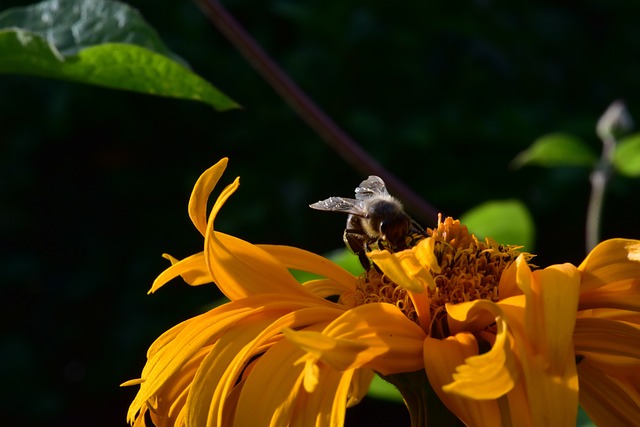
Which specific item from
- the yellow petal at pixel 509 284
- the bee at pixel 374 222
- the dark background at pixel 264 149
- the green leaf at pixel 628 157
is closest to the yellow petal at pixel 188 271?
the bee at pixel 374 222

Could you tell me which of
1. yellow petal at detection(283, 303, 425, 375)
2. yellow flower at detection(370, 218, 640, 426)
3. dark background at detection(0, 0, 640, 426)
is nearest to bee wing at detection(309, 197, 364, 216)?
yellow flower at detection(370, 218, 640, 426)

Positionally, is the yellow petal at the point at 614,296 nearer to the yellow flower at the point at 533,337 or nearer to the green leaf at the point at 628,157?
the yellow flower at the point at 533,337

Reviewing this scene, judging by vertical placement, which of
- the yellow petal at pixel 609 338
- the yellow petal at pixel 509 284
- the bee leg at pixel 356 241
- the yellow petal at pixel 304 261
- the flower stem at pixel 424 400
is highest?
the yellow petal at pixel 304 261

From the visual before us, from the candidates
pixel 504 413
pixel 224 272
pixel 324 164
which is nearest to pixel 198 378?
pixel 224 272

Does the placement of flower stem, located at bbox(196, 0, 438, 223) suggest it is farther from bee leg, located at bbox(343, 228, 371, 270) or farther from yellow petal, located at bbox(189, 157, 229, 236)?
yellow petal, located at bbox(189, 157, 229, 236)

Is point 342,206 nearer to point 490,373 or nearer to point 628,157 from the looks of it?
point 490,373

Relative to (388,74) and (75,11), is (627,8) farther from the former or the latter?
(75,11)

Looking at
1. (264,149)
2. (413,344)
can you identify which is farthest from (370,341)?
(264,149)
